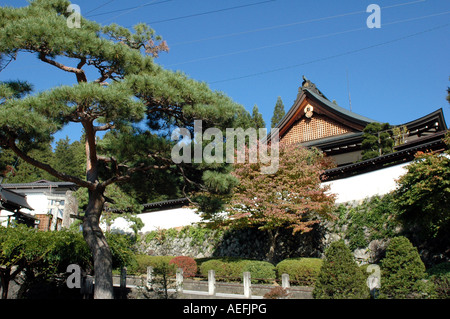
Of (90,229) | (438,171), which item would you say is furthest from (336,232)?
(90,229)

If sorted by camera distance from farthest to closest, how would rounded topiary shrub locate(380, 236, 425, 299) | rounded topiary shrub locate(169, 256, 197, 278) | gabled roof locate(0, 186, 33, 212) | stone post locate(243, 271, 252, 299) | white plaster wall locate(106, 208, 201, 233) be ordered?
white plaster wall locate(106, 208, 201, 233) < gabled roof locate(0, 186, 33, 212) < rounded topiary shrub locate(169, 256, 197, 278) < stone post locate(243, 271, 252, 299) < rounded topiary shrub locate(380, 236, 425, 299)

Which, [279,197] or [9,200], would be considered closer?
[279,197]

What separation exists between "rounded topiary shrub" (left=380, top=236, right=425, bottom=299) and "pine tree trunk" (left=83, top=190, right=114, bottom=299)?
702 centimetres

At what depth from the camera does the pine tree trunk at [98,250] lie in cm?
946

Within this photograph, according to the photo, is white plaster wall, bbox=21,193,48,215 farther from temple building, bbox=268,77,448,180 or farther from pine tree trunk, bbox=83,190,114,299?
pine tree trunk, bbox=83,190,114,299

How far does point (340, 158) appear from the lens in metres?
23.9

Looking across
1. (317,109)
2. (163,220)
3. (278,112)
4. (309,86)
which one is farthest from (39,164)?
(278,112)

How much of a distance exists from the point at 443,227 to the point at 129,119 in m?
10.7

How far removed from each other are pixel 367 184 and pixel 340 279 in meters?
8.31

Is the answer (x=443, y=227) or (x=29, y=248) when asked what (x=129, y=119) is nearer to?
(x=29, y=248)

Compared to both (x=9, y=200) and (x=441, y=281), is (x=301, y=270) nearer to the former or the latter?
(x=441, y=281)

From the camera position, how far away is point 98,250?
31.9 ft

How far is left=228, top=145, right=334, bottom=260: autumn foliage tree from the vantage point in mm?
15203

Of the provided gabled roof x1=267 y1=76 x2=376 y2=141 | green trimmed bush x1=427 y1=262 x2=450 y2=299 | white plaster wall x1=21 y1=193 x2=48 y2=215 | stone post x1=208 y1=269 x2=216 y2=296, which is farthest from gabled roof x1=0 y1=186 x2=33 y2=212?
green trimmed bush x1=427 y1=262 x2=450 y2=299
